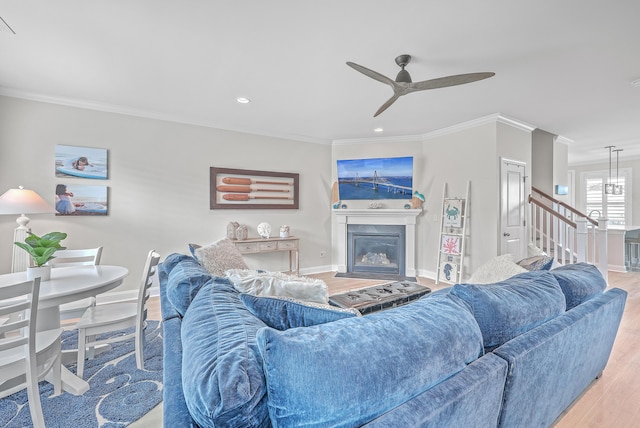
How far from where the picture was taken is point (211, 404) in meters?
0.67

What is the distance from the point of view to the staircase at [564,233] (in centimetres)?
445

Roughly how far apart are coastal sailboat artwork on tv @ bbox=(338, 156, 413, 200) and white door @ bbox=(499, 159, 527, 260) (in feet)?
4.99

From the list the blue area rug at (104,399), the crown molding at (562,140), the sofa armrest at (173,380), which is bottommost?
the blue area rug at (104,399)

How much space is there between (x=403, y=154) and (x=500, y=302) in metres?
4.56

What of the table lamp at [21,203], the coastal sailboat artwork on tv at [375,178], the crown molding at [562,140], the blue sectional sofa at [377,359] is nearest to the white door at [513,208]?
the coastal sailboat artwork on tv at [375,178]

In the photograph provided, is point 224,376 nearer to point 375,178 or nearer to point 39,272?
point 39,272

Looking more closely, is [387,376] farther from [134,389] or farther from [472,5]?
[472,5]

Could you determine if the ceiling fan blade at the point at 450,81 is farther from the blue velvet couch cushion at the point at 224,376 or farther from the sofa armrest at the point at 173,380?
the sofa armrest at the point at 173,380

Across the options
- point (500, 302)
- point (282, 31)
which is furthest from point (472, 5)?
point (500, 302)

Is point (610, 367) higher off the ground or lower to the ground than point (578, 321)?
lower

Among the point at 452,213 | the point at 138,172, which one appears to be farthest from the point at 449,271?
the point at 138,172

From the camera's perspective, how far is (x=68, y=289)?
1.94m

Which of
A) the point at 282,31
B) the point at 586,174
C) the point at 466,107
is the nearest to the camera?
the point at 282,31

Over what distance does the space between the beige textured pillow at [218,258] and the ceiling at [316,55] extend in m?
1.76
